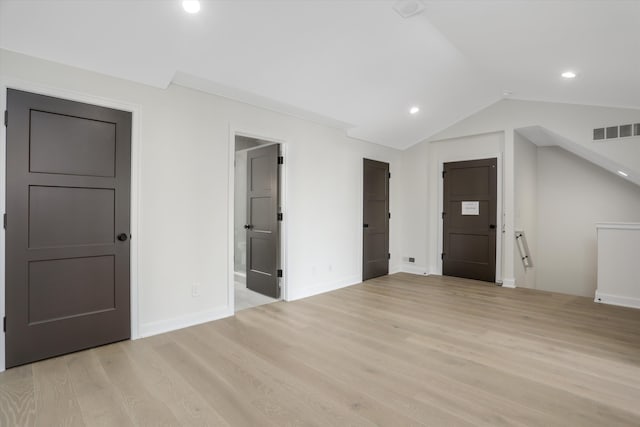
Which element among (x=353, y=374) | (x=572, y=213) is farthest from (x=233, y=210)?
(x=572, y=213)

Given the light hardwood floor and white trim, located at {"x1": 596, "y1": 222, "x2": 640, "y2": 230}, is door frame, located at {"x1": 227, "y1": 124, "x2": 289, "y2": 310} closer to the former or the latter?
the light hardwood floor

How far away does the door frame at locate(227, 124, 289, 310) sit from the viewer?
395cm

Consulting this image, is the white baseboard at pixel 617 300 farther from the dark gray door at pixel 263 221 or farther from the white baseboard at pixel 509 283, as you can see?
the dark gray door at pixel 263 221

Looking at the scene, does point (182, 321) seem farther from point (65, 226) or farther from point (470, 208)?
point (470, 208)

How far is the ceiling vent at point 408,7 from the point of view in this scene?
9.77ft

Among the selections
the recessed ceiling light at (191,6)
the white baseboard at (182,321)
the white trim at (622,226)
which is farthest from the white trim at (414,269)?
the recessed ceiling light at (191,6)

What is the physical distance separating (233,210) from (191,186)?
56 centimetres

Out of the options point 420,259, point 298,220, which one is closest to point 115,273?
point 298,220

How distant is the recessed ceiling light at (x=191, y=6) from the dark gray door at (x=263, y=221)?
7.18ft

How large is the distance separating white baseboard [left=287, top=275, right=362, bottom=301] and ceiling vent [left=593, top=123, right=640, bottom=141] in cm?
416

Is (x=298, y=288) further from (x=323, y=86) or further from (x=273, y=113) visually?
(x=323, y=86)

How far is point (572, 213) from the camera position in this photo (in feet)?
20.4

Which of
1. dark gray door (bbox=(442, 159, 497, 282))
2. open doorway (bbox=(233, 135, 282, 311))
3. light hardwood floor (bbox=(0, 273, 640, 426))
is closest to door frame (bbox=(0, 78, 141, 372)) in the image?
light hardwood floor (bbox=(0, 273, 640, 426))

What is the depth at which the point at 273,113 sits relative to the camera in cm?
441
